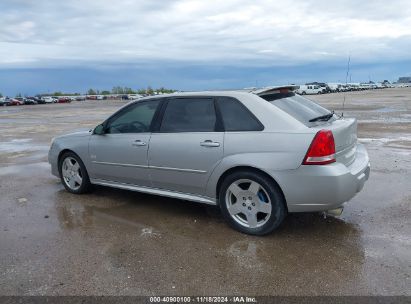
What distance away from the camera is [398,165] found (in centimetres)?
794

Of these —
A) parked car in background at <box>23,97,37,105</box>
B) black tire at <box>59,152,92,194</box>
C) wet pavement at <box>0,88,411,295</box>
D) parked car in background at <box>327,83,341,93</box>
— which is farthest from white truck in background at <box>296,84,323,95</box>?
black tire at <box>59,152,92,194</box>

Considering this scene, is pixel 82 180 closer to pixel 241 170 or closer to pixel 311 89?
pixel 241 170

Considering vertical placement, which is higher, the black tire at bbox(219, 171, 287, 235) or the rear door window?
the rear door window

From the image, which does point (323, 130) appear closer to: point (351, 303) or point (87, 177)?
point (351, 303)

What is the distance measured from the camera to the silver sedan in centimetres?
430

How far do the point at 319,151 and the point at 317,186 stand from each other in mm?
364

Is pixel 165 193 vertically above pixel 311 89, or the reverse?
pixel 311 89

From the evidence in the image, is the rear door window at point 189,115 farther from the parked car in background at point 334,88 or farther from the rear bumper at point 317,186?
the parked car in background at point 334,88

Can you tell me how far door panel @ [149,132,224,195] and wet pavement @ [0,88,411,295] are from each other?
48cm

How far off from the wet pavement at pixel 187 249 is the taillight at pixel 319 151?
35.7 inches

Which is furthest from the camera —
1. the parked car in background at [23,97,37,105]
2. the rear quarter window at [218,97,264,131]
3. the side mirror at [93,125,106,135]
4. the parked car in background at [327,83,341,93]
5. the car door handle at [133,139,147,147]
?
the parked car in background at [327,83,341,93]

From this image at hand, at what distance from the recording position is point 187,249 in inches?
170

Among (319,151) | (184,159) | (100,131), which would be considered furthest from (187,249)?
(100,131)

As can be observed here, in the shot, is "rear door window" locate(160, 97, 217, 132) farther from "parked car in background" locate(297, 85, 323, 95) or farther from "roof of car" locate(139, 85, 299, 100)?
"parked car in background" locate(297, 85, 323, 95)
